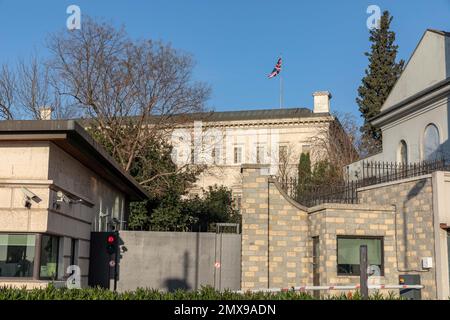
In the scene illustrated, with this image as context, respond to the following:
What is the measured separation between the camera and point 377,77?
50.2 meters

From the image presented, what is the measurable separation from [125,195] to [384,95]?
29464 millimetres

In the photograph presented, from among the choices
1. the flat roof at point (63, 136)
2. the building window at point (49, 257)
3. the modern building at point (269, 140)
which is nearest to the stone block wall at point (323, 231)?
the flat roof at point (63, 136)

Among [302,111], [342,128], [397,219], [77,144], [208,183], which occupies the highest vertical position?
[302,111]

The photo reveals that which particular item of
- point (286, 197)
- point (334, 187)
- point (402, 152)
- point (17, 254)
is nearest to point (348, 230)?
point (286, 197)

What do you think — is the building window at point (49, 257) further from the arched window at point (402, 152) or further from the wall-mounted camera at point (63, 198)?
the arched window at point (402, 152)

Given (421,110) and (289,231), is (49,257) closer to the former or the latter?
(289,231)

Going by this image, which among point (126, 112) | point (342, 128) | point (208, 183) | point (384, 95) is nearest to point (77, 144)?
point (126, 112)

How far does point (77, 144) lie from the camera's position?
621 inches

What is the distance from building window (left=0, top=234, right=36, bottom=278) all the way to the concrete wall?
6.61m

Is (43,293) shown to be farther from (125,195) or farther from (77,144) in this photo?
(125,195)

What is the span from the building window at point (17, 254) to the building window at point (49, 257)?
0.32 metres

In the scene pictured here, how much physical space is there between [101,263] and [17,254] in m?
6.04

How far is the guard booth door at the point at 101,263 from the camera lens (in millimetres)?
20094

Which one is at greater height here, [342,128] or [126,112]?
[342,128]
